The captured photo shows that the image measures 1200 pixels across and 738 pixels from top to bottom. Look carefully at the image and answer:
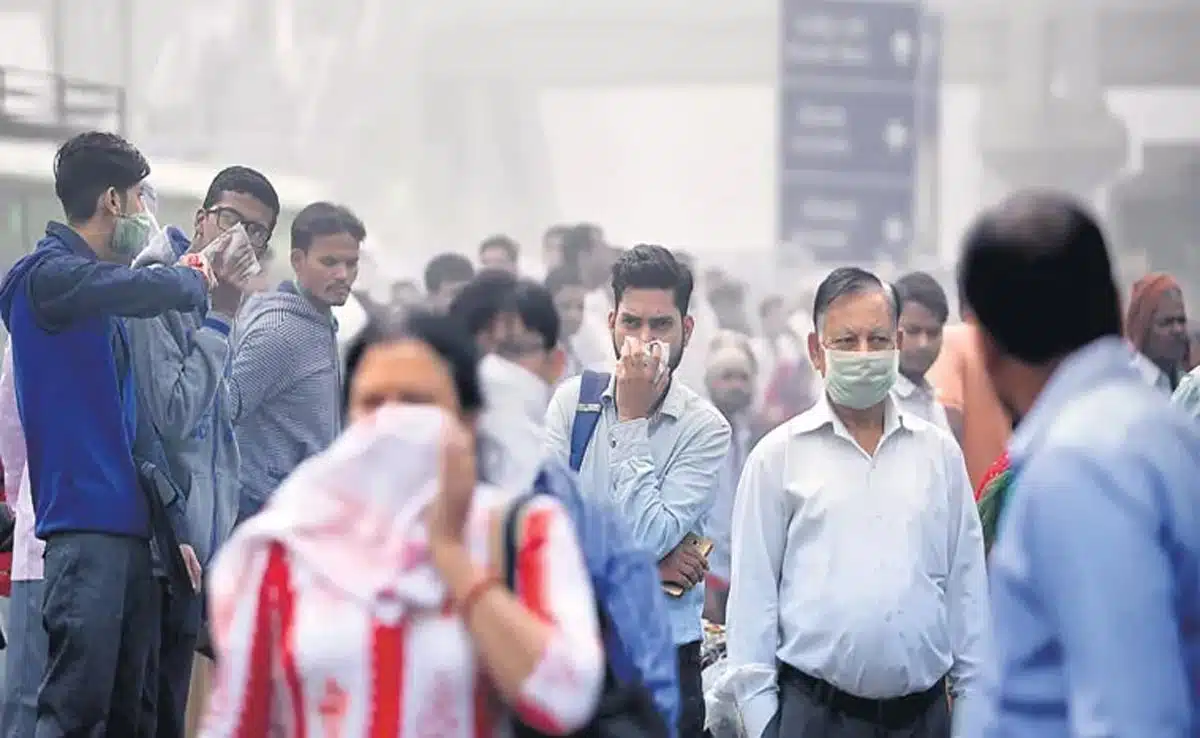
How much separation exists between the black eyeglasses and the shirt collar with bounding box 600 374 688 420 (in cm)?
118

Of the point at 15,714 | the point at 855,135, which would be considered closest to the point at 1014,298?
the point at 15,714

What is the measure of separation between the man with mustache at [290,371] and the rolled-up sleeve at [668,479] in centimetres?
126

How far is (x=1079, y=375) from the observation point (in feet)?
8.74

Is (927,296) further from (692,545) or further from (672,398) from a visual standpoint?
(692,545)

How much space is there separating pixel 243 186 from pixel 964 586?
2270mm

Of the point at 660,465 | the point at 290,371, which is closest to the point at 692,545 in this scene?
the point at 660,465

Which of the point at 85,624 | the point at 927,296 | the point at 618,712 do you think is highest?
the point at 927,296

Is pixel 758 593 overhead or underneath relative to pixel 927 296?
underneath

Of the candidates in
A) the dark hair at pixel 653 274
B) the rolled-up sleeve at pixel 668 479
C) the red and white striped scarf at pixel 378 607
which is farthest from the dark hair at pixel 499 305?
the dark hair at pixel 653 274

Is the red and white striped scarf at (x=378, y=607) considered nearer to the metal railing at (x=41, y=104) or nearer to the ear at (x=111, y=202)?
the ear at (x=111, y=202)

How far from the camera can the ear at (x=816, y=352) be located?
532 centimetres

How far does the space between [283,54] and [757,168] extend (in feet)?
19.1

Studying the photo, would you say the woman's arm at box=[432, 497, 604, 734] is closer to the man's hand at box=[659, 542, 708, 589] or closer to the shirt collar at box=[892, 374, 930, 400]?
A: the man's hand at box=[659, 542, 708, 589]

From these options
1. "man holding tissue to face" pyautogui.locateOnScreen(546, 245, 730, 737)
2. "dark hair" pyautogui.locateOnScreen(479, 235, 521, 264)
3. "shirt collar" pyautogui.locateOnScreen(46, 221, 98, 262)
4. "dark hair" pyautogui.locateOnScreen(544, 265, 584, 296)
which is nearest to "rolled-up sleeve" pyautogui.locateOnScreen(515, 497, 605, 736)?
"man holding tissue to face" pyautogui.locateOnScreen(546, 245, 730, 737)
